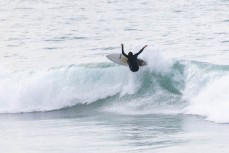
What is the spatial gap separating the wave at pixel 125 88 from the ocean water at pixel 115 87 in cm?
3

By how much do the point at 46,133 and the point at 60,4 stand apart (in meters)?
33.0

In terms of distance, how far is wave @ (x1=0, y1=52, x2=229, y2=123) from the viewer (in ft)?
74.6

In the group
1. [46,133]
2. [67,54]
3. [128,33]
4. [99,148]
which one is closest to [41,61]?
[67,54]

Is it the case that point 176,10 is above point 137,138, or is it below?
above

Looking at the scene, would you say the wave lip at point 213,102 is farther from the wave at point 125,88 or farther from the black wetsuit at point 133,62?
the black wetsuit at point 133,62

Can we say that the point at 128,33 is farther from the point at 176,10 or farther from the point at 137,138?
the point at 137,138

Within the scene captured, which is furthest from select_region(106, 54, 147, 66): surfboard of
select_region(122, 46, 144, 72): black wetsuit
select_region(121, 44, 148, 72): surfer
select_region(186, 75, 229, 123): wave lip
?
select_region(186, 75, 229, 123): wave lip

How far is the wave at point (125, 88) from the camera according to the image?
2273 centimetres

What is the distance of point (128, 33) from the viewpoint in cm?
3762

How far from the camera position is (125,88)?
984 inches

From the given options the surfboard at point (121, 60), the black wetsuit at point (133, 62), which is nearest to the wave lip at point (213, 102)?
the black wetsuit at point (133, 62)

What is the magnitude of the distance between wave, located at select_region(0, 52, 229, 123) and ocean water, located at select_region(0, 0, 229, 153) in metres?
0.03

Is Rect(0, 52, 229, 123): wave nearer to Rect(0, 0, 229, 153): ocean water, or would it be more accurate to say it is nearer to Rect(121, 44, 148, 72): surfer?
Rect(0, 0, 229, 153): ocean water

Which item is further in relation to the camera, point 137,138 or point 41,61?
point 41,61
